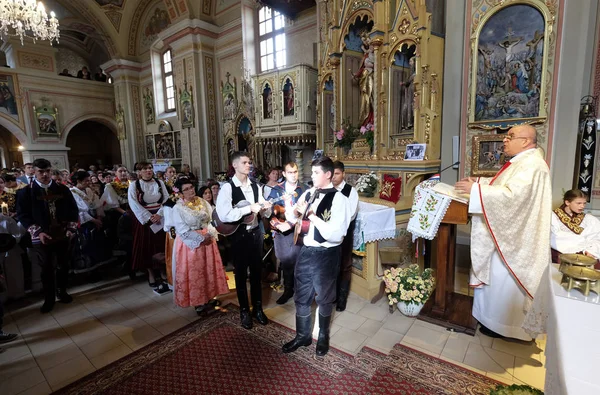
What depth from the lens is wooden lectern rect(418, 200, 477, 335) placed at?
319cm

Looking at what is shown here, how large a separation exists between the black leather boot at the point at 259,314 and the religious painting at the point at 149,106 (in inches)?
591

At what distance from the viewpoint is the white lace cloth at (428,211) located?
322cm

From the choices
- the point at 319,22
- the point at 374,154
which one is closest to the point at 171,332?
the point at 374,154

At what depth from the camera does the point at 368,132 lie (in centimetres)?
620

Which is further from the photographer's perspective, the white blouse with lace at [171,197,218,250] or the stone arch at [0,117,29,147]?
the stone arch at [0,117,29,147]

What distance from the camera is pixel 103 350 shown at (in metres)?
3.29

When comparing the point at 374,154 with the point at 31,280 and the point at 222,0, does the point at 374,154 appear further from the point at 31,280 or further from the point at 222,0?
the point at 222,0

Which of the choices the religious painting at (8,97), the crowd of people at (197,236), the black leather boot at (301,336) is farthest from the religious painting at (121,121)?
the black leather boot at (301,336)

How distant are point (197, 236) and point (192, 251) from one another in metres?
0.22

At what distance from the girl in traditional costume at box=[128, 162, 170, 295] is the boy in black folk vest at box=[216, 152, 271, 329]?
1790 millimetres

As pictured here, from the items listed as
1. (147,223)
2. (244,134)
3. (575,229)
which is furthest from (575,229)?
(244,134)

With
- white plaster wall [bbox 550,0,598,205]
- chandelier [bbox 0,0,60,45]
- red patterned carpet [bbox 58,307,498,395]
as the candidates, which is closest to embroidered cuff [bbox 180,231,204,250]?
red patterned carpet [bbox 58,307,498,395]

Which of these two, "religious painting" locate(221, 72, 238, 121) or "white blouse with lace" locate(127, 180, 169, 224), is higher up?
"religious painting" locate(221, 72, 238, 121)

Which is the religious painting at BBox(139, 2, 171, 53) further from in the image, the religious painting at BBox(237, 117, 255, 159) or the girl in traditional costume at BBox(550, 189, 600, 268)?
the girl in traditional costume at BBox(550, 189, 600, 268)
